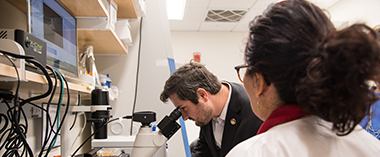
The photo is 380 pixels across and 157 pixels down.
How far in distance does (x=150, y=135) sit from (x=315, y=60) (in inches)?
29.1

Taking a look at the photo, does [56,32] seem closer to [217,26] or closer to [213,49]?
[217,26]

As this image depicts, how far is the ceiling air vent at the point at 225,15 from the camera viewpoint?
3248mm

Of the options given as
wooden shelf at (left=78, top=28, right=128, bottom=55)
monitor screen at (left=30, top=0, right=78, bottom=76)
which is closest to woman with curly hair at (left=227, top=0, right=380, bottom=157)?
monitor screen at (left=30, top=0, right=78, bottom=76)

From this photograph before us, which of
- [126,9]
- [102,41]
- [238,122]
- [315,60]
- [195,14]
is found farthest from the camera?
[195,14]

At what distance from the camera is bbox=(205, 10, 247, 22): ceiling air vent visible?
10.7ft

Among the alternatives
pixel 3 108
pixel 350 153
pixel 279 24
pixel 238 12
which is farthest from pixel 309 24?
pixel 238 12

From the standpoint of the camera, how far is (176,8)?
3.18m

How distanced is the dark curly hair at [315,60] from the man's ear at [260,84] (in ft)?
0.06

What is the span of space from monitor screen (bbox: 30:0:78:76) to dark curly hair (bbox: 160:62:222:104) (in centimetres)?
55

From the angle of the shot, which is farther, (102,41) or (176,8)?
(176,8)

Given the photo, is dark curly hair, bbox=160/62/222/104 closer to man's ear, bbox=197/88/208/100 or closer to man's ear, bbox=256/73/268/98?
man's ear, bbox=197/88/208/100

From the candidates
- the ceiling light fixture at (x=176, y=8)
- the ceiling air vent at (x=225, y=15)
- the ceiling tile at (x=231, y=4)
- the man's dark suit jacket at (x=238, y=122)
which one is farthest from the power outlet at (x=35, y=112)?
the ceiling air vent at (x=225, y=15)

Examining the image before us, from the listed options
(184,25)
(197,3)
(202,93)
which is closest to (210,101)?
(202,93)

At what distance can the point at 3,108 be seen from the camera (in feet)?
3.01
